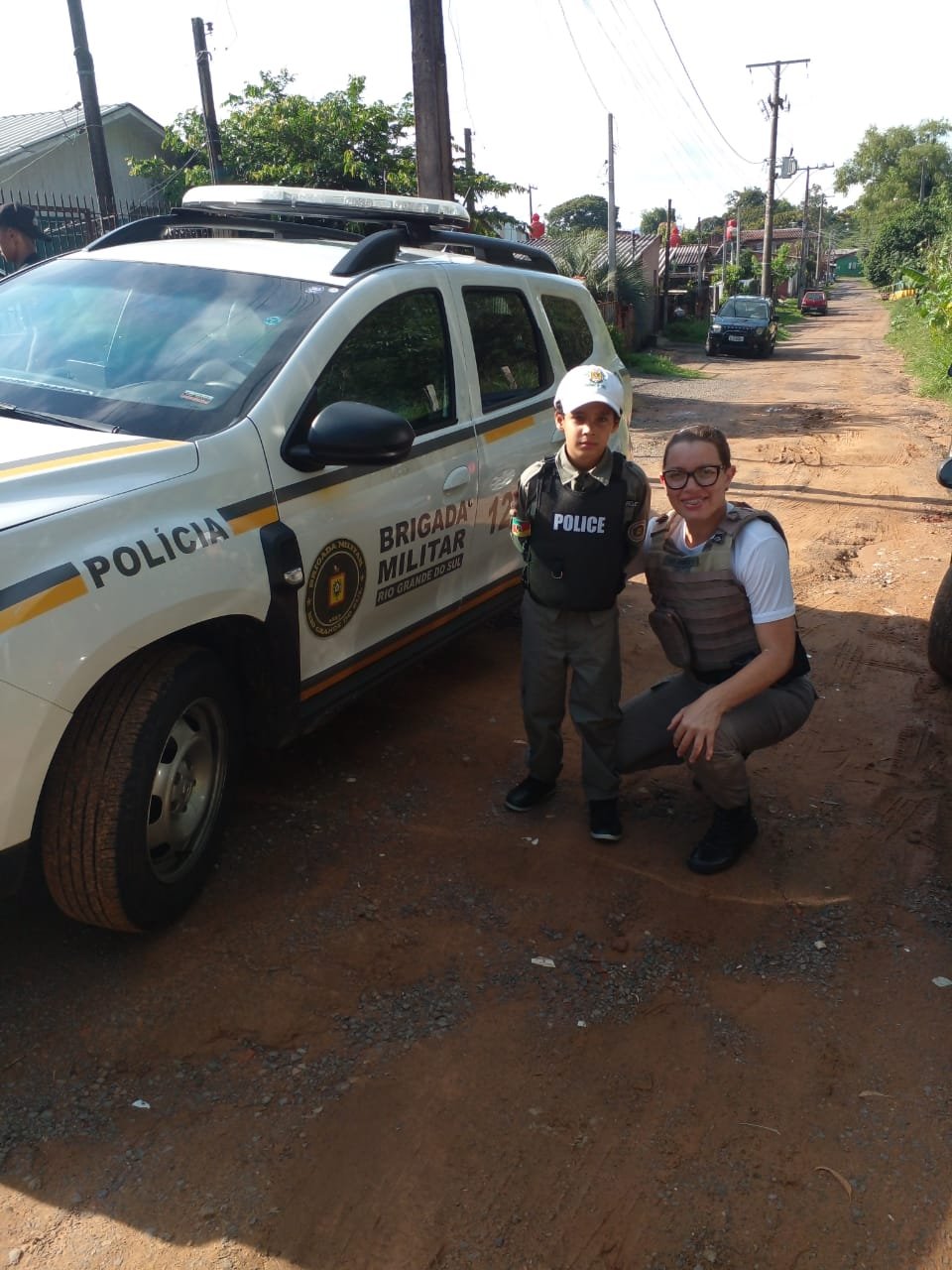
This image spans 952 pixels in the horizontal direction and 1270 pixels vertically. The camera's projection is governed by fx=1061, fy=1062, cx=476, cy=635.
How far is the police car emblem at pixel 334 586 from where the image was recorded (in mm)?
3332

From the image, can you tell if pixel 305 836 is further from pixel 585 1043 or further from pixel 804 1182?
pixel 804 1182

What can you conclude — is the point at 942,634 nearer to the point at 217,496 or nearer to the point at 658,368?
the point at 217,496

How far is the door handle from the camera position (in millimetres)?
4012

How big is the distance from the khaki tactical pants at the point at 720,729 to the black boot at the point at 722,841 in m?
0.06

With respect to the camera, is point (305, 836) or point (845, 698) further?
point (845, 698)

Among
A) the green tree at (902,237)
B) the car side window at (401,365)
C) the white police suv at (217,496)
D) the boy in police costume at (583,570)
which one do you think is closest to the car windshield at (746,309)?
the white police suv at (217,496)

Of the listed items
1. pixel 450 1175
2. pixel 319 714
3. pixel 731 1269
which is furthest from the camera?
pixel 319 714

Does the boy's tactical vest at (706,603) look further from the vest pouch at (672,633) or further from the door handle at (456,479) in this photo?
the door handle at (456,479)

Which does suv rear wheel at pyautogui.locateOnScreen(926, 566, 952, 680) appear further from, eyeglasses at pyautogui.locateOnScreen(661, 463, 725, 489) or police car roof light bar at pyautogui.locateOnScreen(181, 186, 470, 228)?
police car roof light bar at pyautogui.locateOnScreen(181, 186, 470, 228)

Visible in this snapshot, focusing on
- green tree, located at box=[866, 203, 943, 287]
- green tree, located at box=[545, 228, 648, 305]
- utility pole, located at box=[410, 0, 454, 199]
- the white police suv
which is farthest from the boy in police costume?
green tree, located at box=[866, 203, 943, 287]

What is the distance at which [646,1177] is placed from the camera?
A: 7.54ft

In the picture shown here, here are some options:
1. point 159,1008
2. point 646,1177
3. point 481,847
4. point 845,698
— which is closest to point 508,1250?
point 646,1177

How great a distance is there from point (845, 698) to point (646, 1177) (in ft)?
10.3

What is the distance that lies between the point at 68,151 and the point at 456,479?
69.5ft
